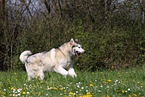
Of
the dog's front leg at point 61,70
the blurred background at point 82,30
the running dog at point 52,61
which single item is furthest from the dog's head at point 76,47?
the blurred background at point 82,30

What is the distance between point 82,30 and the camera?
30.6 ft

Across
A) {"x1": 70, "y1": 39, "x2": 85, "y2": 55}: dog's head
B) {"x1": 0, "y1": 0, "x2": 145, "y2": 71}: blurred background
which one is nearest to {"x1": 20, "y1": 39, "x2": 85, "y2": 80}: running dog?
{"x1": 70, "y1": 39, "x2": 85, "y2": 55}: dog's head

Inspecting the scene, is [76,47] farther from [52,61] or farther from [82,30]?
[82,30]

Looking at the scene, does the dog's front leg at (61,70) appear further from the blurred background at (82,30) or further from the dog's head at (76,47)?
the blurred background at (82,30)

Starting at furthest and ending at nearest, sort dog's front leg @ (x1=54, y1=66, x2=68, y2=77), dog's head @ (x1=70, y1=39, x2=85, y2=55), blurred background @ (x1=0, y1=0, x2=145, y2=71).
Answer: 1. blurred background @ (x1=0, y1=0, x2=145, y2=71)
2. dog's head @ (x1=70, y1=39, x2=85, y2=55)
3. dog's front leg @ (x1=54, y1=66, x2=68, y2=77)

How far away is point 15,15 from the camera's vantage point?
9.91 metres

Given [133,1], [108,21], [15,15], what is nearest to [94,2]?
[108,21]

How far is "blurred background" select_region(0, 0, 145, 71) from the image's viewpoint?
9188 millimetres

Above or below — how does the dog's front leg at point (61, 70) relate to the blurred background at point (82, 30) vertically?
below

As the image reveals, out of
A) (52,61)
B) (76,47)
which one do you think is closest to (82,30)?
(76,47)

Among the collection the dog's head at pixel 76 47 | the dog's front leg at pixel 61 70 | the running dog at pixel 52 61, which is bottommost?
the dog's front leg at pixel 61 70

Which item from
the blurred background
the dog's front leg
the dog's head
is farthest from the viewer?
the blurred background

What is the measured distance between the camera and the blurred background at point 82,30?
9.19 metres

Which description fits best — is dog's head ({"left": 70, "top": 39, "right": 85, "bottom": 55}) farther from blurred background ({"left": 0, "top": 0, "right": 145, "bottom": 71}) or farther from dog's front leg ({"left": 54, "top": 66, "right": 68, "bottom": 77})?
blurred background ({"left": 0, "top": 0, "right": 145, "bottom": 71})
